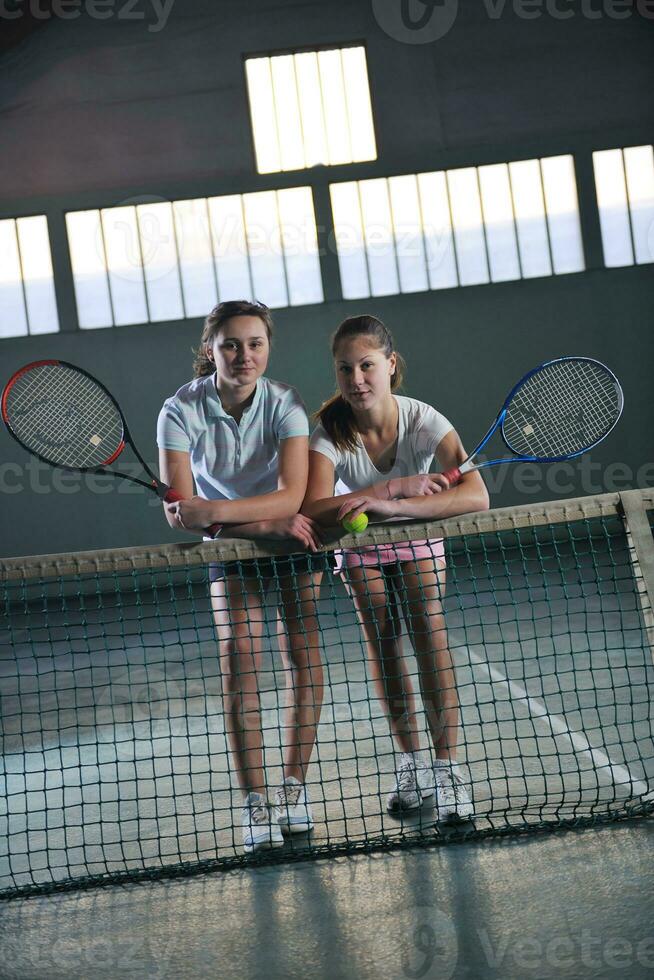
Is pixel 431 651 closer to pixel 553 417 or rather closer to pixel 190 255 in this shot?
pixel 553 417

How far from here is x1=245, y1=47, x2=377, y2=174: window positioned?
9.74m

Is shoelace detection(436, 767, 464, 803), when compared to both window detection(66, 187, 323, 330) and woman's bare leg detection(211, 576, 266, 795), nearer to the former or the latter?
woman's bare leg detection(211, 576, 266, 795)

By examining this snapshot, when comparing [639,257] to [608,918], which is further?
[639,257]

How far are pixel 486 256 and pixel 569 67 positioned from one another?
211cm

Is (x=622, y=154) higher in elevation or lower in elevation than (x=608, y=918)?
higher

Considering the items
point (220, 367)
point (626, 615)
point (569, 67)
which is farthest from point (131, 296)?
point (220, 367)

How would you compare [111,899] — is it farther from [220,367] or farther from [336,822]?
[220,367]

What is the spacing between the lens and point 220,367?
2588 millimetres

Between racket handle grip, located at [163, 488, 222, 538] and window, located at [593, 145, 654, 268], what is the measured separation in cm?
858

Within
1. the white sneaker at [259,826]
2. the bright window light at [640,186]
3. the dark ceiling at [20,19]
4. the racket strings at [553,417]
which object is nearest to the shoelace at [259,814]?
the white sneaker at [259,826]

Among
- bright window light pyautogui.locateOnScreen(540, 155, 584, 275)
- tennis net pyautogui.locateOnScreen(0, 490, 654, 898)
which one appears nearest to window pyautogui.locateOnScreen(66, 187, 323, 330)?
bright window light pyautogui.locateOnScreen(540, 155, 584, 275)

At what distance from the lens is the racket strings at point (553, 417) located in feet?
9.14

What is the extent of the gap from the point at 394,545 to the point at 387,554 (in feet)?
0.10

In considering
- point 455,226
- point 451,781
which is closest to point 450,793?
point 451,781
